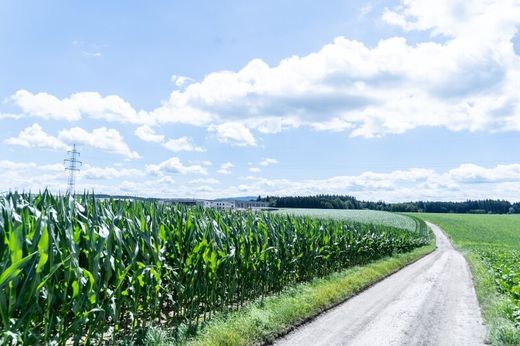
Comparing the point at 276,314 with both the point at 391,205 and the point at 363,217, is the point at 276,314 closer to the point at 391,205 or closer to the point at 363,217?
the point at 363,217

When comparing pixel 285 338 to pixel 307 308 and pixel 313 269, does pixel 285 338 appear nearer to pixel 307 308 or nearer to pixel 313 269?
pixel 307 308

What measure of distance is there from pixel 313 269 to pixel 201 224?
26.7 ft

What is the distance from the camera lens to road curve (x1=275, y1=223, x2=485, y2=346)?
8984 mm

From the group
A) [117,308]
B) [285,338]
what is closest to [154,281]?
[117,308]

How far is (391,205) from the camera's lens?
505ft

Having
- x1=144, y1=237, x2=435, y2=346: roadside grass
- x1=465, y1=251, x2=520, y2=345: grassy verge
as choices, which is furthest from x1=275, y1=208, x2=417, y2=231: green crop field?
x1=144, y1=237, x2=435, y2=346: roadside grass

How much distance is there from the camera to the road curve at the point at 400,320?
29.5ft

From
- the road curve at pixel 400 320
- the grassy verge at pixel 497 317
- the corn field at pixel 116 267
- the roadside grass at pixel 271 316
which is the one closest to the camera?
the corn field at pixel 116 267

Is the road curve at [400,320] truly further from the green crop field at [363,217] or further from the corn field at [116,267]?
the green crop field at [363,217]

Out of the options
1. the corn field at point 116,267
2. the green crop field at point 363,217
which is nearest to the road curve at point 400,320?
the corn field at point 116,267

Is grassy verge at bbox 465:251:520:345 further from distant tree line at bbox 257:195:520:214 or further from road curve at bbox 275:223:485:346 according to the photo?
distant tree line at bbox 257:195:520:214

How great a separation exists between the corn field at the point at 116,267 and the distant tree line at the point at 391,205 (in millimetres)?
97208

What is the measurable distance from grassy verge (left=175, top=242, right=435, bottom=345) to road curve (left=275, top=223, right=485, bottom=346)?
0.86 feet

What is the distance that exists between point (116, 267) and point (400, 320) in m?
7.43
